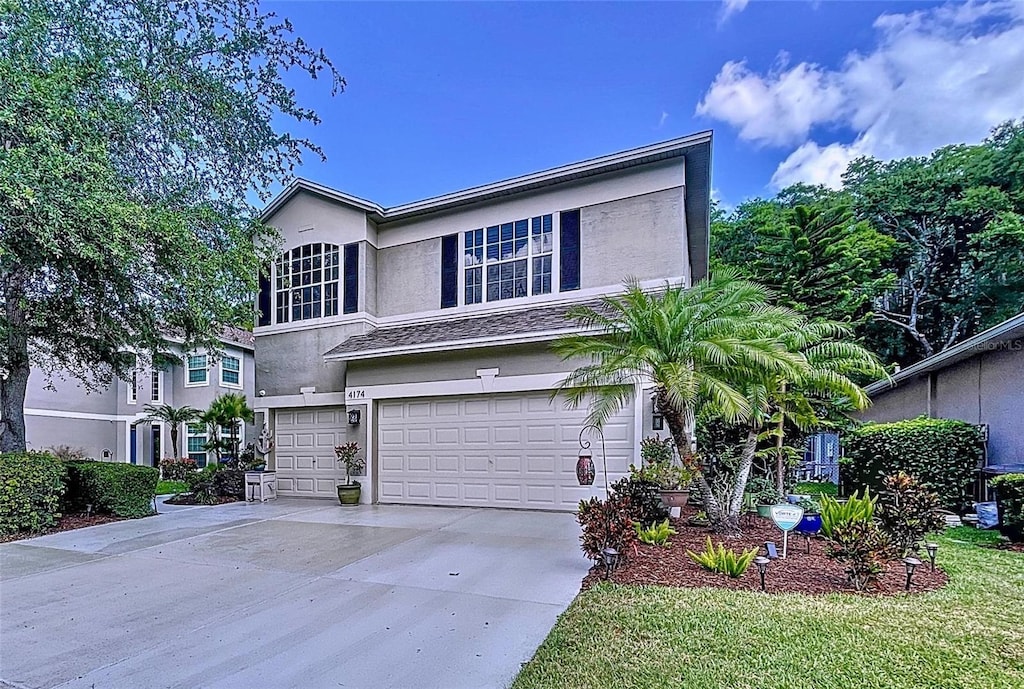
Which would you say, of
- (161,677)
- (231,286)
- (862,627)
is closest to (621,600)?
(862,627)

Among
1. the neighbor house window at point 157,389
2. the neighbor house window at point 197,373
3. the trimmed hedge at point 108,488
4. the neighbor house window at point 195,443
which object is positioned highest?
the neighbor house window at point 197,373

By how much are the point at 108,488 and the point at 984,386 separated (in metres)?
18.0

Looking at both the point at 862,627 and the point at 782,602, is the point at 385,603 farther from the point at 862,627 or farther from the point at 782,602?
the point at 862,627

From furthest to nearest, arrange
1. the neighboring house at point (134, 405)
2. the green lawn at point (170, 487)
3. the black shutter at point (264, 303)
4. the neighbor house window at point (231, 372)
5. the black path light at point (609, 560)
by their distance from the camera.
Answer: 1. the neighbor house window at point (231, 372)
2. the neighboring house at point (134, 405)
3. the green lawn at point (170, 487)
4. the black shutter at point (264, 303)
5. the black path light at point (609, 560)

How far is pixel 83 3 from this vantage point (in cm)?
935

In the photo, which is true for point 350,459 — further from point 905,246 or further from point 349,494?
point 905,246

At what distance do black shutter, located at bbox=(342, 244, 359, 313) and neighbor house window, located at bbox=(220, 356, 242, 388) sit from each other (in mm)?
10917

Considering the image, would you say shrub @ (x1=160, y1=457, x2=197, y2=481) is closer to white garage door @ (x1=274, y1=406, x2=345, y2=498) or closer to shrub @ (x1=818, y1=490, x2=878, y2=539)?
white garage door @ (x1=274, y1=406, x2=345, y2=498)

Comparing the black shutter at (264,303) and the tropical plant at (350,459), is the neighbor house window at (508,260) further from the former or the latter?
the black shutter at (264,303)

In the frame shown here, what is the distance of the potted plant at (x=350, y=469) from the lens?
11.9 metres

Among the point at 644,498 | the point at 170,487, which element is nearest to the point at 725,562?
the point at 644,498

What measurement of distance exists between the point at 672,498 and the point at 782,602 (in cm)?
361

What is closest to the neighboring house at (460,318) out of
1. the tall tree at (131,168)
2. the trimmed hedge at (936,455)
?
the tall tree at (131,168)

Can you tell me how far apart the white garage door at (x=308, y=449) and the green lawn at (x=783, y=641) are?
29.9ft
